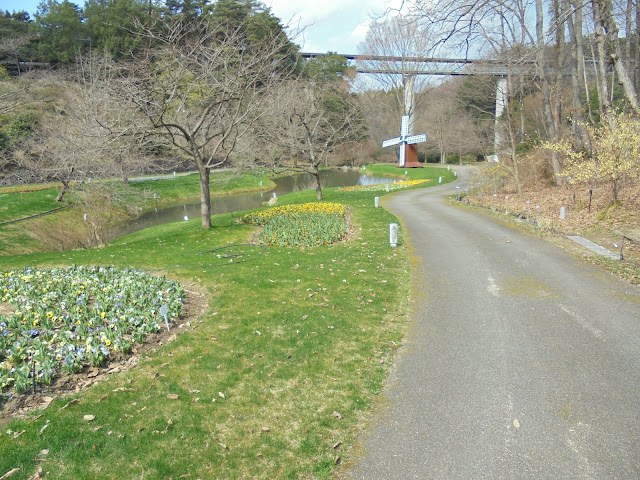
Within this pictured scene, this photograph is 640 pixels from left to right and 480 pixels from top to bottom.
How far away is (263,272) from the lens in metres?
11.1

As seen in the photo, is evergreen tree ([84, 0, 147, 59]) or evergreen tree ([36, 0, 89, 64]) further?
evergreen tree ([36, 0, 89, 64])

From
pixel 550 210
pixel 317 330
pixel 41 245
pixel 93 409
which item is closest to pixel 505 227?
pixel 550 210

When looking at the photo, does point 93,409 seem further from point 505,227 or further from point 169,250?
point 505,227

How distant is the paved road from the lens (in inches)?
174

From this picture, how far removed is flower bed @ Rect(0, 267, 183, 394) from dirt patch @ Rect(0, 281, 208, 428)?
0.34 ft

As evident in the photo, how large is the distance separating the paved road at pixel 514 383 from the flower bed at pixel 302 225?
5.37 meters

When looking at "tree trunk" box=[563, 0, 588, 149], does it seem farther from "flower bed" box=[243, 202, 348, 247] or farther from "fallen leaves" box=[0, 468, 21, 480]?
"fallen leaves" box=[0, 468, 21, 480]

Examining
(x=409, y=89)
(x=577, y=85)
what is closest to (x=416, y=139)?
(x=409, y=89)

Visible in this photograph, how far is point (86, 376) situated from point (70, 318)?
185 cm

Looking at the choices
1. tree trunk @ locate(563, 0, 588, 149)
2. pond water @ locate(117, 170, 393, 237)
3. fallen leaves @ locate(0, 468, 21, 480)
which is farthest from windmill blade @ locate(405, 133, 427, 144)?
fallen leaves @ locate(0, 468, 21, 480)

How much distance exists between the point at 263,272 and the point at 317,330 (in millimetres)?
3924

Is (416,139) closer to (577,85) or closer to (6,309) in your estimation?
(577,85)

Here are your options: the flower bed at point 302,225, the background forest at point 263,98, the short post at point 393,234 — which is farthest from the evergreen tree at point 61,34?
→ the short post at point 393,234

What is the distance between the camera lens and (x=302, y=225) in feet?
56.8
